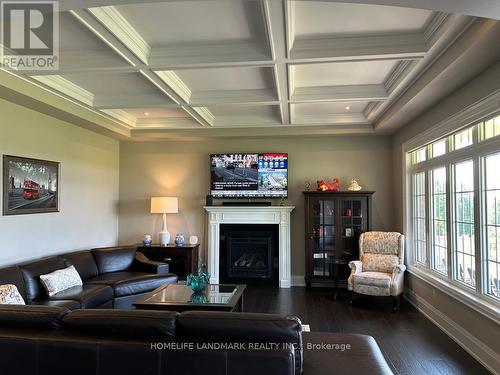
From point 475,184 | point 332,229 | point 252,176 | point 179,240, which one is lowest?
point 179,240

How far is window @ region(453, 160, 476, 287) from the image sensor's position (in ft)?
11.5

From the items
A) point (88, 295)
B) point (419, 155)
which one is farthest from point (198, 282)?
point (419, 155)

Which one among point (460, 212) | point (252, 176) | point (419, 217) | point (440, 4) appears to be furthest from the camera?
point (252, 176)

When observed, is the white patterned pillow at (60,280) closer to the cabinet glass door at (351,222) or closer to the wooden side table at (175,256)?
the wooden side table at (175,256)

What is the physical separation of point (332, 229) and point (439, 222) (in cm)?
179

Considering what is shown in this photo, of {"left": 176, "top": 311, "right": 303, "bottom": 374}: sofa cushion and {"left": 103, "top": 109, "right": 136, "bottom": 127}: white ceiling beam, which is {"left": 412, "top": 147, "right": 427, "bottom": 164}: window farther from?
{"left": 103, "top": 109, "right": 136, "bottom": 127}: white ceiling beam

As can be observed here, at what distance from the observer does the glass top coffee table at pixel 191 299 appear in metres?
3.28

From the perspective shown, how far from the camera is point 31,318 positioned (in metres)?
1.92

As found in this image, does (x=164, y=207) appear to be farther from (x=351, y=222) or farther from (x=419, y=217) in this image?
(x=419, y=217)

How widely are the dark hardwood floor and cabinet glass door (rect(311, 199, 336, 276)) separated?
1.36 ft

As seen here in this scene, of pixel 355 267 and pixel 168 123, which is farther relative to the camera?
pixel 168 123

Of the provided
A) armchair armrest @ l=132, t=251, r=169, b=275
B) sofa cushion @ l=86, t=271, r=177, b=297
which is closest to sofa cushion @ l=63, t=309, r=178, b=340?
sofa cushion @ l=86, t=271, r=177, b=297

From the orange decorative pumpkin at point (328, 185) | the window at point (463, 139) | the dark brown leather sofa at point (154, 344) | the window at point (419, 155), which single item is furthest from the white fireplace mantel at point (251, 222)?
the dark brown leather sofa at point (154, 344)

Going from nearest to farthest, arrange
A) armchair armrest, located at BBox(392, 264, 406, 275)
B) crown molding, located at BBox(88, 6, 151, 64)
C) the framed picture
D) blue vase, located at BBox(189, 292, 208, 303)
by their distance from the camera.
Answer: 1. crown molding, located at BBox(88, 6, 151, 64)
2. blue vase, located at BBox(189, 292, 208, 303)
3. the framed picture
4. armchair armrest, located at BBox(392, 264, 406, 275)
